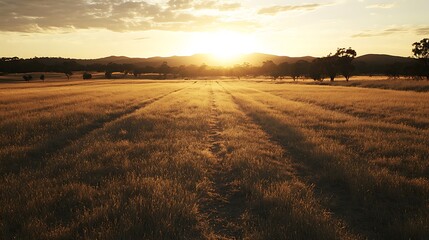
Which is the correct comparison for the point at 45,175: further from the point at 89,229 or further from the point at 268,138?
the point at 268,138

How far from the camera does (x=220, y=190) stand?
7.47 metres

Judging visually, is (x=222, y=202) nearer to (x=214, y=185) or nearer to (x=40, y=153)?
(x=214, y=185)

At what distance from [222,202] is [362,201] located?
118 inches

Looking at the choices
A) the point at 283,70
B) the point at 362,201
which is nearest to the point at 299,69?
the point at 283,70

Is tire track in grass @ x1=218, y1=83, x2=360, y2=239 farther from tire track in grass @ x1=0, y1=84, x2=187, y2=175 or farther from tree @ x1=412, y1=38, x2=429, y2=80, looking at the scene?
tree @ x1=412, y1=38, x2=429, y2=80

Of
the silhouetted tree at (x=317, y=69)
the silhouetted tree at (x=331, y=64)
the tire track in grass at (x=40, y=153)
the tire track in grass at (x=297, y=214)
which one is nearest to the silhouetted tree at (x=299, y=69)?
the silhouetted tree at (x=317, y=69)

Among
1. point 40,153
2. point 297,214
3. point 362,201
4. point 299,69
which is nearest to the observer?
point 297,214

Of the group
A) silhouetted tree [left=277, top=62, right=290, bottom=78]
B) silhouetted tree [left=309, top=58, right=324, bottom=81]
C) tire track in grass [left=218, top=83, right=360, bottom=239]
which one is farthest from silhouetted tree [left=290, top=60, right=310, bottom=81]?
tire track in grass [left=218, top=83, right=360, bottom=239]

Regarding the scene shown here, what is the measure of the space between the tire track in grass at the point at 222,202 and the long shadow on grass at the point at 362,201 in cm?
189

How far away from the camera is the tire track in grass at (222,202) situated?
5535mm

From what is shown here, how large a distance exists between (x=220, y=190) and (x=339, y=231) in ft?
9.86

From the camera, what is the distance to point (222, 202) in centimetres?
678

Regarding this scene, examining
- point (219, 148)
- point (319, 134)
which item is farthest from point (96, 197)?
point (319, 134)

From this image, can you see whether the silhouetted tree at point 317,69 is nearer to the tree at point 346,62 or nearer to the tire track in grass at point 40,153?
the tree at point 346,62
